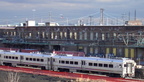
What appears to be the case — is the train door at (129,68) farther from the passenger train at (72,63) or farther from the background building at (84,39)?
the background building at (84,39)

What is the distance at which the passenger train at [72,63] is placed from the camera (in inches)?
1591

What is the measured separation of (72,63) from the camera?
4506 centimetres

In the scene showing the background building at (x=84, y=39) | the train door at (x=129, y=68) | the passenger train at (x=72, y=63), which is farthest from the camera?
the background building at (x=84, y=39)

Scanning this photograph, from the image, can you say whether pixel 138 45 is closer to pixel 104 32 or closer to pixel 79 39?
pixel 104 32

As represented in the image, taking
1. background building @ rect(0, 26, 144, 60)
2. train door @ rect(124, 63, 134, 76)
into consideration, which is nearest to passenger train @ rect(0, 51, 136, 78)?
train door @ rect(124, 63, 134, 76)

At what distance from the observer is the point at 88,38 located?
63.3 metres

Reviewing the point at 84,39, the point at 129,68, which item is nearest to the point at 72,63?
the point at 129,68

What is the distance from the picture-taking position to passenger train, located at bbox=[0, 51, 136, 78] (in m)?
40.4

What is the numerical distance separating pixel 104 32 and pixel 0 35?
33.5 metres

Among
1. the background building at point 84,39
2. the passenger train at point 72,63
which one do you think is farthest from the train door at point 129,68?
the background building at point 84,39

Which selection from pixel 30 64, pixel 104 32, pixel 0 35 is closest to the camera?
pixel 30 64

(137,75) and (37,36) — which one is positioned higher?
(37,36)

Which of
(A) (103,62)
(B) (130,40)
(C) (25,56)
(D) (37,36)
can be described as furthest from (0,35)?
(A) (103,62)

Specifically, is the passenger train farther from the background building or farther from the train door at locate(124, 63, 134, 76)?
the background building
